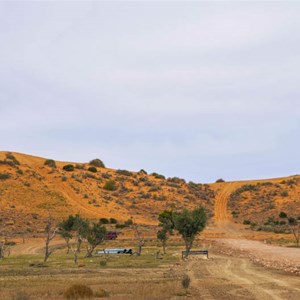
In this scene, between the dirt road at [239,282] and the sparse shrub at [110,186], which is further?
the sparse shrub at [110,186]

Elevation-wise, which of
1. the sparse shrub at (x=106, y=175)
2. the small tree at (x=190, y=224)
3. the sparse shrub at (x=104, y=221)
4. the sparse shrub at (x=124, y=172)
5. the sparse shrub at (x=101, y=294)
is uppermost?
the sparse shrub at (x=124, y=172)

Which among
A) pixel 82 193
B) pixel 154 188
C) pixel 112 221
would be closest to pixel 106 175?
pixel 154 188

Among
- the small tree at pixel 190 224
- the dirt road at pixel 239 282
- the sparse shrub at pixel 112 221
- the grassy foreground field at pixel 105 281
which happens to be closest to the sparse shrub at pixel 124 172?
the sparse shrub at pixel 112 221

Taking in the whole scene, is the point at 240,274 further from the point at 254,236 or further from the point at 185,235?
the point at 254,236

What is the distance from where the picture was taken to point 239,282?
27188 millimetres

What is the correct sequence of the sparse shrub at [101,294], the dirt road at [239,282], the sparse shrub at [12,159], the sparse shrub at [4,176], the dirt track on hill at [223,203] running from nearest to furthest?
1. the sparse shrub at [101,294]
2. the dirt road at [239,282]
3. the dirt track on hill at [223,203]
4. the sparse shrub at [4,176]
5. the sparse shrub at [12,159]

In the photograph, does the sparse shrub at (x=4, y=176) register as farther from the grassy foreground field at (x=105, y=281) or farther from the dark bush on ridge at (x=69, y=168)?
the grassy foreground field at (x=105, y=281)

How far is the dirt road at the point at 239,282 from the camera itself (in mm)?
22172

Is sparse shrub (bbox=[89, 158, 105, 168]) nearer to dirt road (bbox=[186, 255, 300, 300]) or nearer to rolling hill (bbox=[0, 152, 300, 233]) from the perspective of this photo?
rolling hill (bbox=[0, 152, 300, 233])

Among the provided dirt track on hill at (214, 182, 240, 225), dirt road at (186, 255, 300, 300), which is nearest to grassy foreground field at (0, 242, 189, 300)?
dirt road at (186, 255, 300, 300)

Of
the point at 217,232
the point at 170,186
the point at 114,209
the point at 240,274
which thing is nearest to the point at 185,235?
the point at 240,274

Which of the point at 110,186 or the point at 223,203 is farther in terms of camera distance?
the point at 223,203

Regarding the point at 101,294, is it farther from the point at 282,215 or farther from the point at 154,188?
the point at 154,188

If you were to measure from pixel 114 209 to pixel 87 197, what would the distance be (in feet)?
21.6
